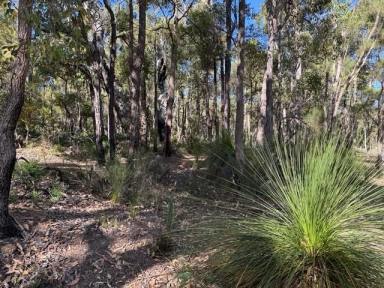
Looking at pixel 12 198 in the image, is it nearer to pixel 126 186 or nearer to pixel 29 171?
pixel 29 171

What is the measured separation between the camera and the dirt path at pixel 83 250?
4094 mm

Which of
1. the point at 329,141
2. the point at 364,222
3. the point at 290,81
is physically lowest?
the point at 364,222

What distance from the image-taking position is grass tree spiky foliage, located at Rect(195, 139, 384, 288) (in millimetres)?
2639

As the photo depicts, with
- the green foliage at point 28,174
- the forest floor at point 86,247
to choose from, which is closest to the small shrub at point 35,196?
the forest floor at point 86,247

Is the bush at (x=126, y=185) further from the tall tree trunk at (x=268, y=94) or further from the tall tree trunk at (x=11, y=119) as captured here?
the tall tree trunk at (x=268, y=94)

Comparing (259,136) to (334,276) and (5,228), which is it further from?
(334,276)

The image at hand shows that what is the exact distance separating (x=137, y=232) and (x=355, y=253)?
301cm

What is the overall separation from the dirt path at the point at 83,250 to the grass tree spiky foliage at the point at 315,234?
1.02m

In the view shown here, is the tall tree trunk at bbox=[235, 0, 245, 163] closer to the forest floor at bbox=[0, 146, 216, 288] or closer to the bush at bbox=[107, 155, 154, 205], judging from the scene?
the bush at bbox=[107, 155, 154, 205]

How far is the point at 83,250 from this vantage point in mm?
4543

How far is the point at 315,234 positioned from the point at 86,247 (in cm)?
278

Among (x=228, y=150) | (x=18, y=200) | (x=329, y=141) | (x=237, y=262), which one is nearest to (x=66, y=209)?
(x=18, y=200)

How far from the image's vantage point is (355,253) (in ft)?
8.60

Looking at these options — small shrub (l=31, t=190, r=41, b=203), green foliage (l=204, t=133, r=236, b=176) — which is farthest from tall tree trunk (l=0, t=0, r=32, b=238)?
green foliage (l=204, t=133, r=236, b=176)
